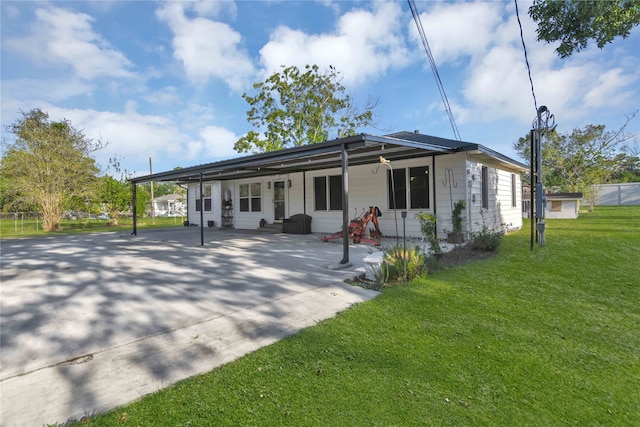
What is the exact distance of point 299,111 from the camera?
22719 millimetres

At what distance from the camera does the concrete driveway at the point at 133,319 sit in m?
2.21

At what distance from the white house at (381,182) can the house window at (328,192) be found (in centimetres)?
3

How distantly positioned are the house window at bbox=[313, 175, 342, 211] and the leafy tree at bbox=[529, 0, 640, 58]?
6.47m

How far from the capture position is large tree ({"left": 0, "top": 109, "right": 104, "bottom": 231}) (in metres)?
15.5

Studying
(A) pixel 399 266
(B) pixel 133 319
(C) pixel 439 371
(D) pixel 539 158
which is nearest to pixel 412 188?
(D) pixel 539 158

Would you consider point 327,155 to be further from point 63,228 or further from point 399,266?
point 63,228

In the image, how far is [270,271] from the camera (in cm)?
546

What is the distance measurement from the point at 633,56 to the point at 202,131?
19039 millimetres

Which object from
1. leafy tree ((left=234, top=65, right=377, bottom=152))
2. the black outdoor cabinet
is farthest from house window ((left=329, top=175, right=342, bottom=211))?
leafy tree ((left=234, top=65, right=377, bottom=152))

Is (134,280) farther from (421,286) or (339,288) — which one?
(421,286)

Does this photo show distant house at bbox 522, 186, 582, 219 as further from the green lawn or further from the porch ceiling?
the green lawn

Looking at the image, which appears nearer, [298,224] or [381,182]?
[381,182]

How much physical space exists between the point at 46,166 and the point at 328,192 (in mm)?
14440

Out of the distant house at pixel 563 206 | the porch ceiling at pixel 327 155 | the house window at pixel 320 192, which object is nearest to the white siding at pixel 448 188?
the porch ceiling at pixel 327 155
